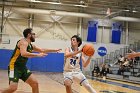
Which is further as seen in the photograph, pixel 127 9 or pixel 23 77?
pixel 127 9

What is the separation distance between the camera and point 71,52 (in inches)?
263

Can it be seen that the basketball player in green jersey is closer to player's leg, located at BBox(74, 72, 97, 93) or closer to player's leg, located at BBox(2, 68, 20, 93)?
player's leg, located at BBox(2, 68, 20, 93)

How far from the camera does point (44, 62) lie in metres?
27.2

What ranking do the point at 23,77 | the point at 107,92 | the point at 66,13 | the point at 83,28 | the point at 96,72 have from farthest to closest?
the point at 83,28 < the point at 66,13 < the point at 96,72 < the point at 107,92 < the point at 23,77

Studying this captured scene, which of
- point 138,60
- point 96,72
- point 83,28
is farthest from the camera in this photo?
point 83,28

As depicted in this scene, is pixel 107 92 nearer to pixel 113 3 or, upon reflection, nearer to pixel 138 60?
pixel 138 60

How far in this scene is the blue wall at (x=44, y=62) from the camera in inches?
1046

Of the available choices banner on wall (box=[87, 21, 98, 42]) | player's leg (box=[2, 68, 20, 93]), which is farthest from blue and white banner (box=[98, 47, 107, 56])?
player's leg (box=[2, 68, 20, 93])

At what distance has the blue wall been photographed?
87.1 ft

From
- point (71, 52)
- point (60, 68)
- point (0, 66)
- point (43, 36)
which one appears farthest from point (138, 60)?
point (71, 52)

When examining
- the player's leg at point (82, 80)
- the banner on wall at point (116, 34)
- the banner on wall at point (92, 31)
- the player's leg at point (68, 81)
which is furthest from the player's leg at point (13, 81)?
the banner on wall at point (116, 34)

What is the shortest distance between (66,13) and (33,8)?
123 inches

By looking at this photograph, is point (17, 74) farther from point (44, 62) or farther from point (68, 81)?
point (44, 62)

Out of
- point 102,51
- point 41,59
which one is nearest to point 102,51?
point 102,51
